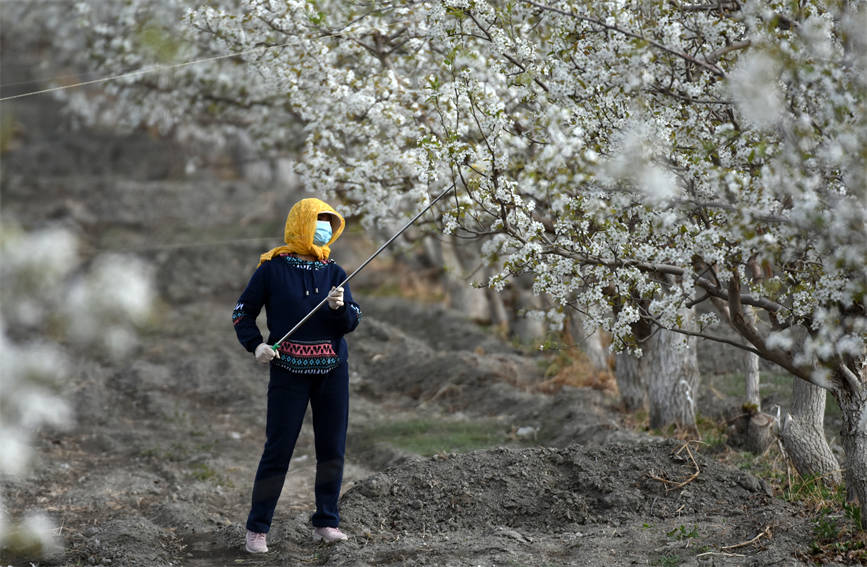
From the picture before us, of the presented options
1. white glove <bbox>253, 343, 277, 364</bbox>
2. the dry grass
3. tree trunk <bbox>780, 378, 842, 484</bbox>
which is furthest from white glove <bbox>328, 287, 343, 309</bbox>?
the dry grass

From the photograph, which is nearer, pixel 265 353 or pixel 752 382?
pixel 265 353

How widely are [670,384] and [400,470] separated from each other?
10.3 ft

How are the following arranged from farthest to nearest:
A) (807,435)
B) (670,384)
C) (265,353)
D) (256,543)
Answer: (670,384) → (807,435) → (256,543) → (265,353)

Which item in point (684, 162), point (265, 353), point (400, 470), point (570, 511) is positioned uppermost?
point (684, 162)

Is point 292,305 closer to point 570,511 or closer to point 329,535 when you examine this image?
point 329,535

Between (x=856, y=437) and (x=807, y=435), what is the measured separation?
1.58 meters

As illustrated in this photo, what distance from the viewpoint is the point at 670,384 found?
8953 mm

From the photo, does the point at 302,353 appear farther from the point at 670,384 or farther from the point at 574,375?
the point at 574,375

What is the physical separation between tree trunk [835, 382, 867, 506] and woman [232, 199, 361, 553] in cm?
287

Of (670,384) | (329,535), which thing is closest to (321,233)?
(329,535)

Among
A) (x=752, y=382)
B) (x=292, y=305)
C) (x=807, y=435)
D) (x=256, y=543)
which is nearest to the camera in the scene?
(x=292, y=305)

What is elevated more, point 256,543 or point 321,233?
point 321,233

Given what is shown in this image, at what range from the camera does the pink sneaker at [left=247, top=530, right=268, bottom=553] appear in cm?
602

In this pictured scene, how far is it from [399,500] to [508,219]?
86.5 inches
